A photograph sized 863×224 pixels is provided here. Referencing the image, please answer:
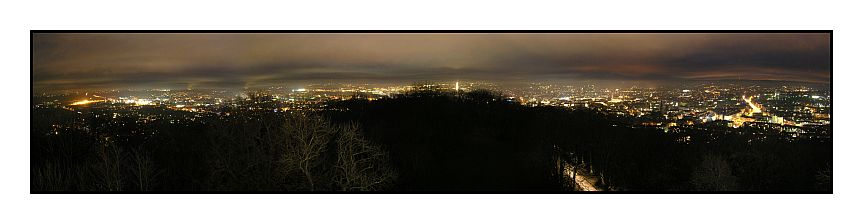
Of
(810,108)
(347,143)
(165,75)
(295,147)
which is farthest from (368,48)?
(810,108)

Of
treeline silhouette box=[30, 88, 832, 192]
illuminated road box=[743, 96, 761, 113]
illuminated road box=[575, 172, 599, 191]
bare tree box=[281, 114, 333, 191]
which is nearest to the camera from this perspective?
treeline silhouette box=[30, 88, 832, 192]

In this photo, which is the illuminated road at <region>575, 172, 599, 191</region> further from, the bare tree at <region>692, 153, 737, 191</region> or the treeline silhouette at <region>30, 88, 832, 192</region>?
the bare tree at <region>692, 153, 737, 191</region>

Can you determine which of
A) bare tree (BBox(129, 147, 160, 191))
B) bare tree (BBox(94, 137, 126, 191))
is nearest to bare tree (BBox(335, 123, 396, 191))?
bare tree (BBox(129, 147, 160, 191))

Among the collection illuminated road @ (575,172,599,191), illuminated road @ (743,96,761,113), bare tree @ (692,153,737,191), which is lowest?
illuminated road @ (575,172,599,191)

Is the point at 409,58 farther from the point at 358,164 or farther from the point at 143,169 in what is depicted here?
the point at 143,169
